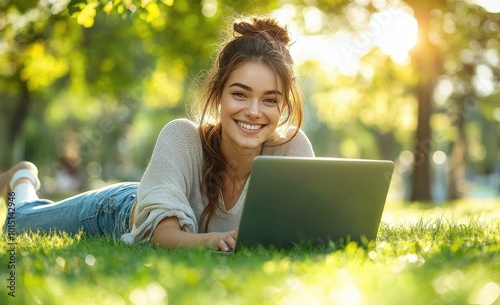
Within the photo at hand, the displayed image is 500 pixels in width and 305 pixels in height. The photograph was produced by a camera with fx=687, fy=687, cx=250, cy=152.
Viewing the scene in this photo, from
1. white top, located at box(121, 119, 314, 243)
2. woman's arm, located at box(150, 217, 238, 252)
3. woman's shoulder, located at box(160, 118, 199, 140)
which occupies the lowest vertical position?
woman's arm, located at box(150, 217, 238, 252)

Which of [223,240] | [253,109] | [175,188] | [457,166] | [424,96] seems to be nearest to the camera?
[223,240]

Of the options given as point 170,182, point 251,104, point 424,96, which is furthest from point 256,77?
point 424,96

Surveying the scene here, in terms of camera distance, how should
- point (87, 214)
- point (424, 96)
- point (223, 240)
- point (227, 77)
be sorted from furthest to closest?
point (424, 96), point (87, 214), point (227, 77), point (223, 240)

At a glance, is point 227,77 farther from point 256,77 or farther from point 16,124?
point 16,124

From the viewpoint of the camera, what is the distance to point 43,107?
2311cm

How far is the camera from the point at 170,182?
3.78 metres

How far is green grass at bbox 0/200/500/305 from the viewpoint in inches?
83.7

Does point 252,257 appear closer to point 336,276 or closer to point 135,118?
point 336,276

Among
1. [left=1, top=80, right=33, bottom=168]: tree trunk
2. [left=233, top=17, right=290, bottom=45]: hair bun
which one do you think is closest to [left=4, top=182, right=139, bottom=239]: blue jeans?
[left=233, top=17, right=290, bottom=45]: hair bun

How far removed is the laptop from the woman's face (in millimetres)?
769

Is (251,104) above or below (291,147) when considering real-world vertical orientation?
above

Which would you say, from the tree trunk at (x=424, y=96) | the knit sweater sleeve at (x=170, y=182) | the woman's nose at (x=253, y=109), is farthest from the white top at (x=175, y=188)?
the tree trunk at (x=424, y=96)

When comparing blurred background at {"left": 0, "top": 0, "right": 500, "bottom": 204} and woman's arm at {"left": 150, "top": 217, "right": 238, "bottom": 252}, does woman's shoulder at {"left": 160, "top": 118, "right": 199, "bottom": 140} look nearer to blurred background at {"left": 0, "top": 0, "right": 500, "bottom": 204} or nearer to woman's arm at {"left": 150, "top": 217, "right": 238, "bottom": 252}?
woman's arm at {"left": 150, "top": 217, "right": 238, "bottom": 252}

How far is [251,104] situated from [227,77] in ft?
0.80
